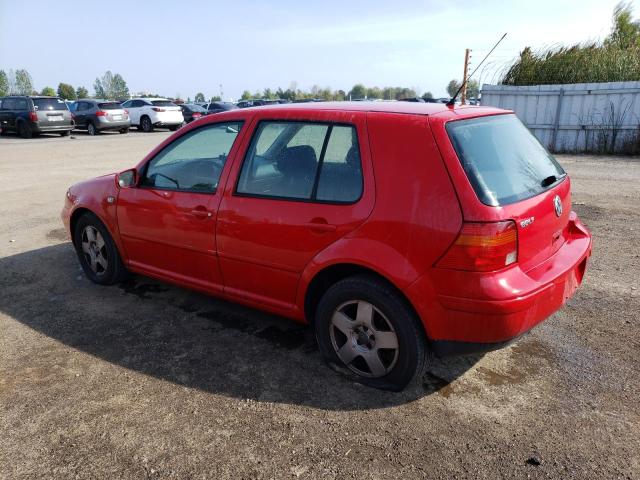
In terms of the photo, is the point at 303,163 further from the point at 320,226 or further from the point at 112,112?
the point at 112,112

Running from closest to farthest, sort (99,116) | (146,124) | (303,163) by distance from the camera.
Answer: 1. (303,163)
2. (99,116)
3. (146,124)

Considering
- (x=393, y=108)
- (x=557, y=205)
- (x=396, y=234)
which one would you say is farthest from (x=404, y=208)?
(x=557, y=205)

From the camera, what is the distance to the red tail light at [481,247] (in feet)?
8.26

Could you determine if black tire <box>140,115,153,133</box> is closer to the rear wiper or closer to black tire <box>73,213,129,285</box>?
black tire <box>73,213,129,285</box>

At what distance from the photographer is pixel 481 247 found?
8.27 feet

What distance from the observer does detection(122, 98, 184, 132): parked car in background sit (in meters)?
25.1

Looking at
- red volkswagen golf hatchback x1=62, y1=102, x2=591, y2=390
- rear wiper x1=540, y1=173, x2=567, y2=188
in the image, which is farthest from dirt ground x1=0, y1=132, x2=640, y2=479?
rear wiper x1=540, y1=173, x2=567, y2=188

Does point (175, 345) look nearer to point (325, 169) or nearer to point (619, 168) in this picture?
point (325, 169)

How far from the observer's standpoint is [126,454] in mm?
2547

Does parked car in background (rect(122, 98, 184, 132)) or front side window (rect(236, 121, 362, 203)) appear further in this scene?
parked car in background (rect(122, 98, 184, 132))

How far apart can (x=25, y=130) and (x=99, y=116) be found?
3185mm

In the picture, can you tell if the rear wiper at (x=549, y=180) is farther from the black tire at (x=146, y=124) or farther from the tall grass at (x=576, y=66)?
the black tire at (x=146, y=124)

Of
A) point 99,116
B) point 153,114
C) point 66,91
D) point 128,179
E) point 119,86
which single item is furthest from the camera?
point 119,86

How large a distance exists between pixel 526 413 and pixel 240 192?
2.25m
